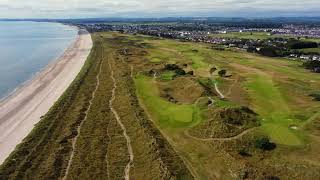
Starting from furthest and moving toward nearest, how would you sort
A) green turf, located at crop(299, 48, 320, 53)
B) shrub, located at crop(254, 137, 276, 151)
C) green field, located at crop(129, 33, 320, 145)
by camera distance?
1. green turf, located at crop(299, 48, 320, 53)
2. green field, located at crop(129, 33, 320, 145)
3. shrub, located at crop(254, 137, 276, 151)

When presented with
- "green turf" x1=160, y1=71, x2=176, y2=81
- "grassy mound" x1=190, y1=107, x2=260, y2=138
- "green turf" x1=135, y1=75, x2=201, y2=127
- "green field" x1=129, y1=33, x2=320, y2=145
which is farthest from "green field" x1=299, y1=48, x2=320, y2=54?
"grassy mound" x1=190, y1=107, x2=260, y2=138

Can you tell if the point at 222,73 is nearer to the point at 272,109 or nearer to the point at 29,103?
the point at 272,109

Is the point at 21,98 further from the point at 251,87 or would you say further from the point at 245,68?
the point at 245,68

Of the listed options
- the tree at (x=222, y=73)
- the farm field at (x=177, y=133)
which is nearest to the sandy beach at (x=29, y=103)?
the farm field at (x=177, y=133)

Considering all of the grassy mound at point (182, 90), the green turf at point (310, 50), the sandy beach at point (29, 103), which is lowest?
the green turf at point (310, 50)

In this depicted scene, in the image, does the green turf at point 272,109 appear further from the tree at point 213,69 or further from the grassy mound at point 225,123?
the tree at point 213,69

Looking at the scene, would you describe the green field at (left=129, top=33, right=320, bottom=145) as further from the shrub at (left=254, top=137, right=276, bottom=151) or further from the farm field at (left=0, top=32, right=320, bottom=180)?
the shrub at (left=254, top=137, right=276, bottom=151)
